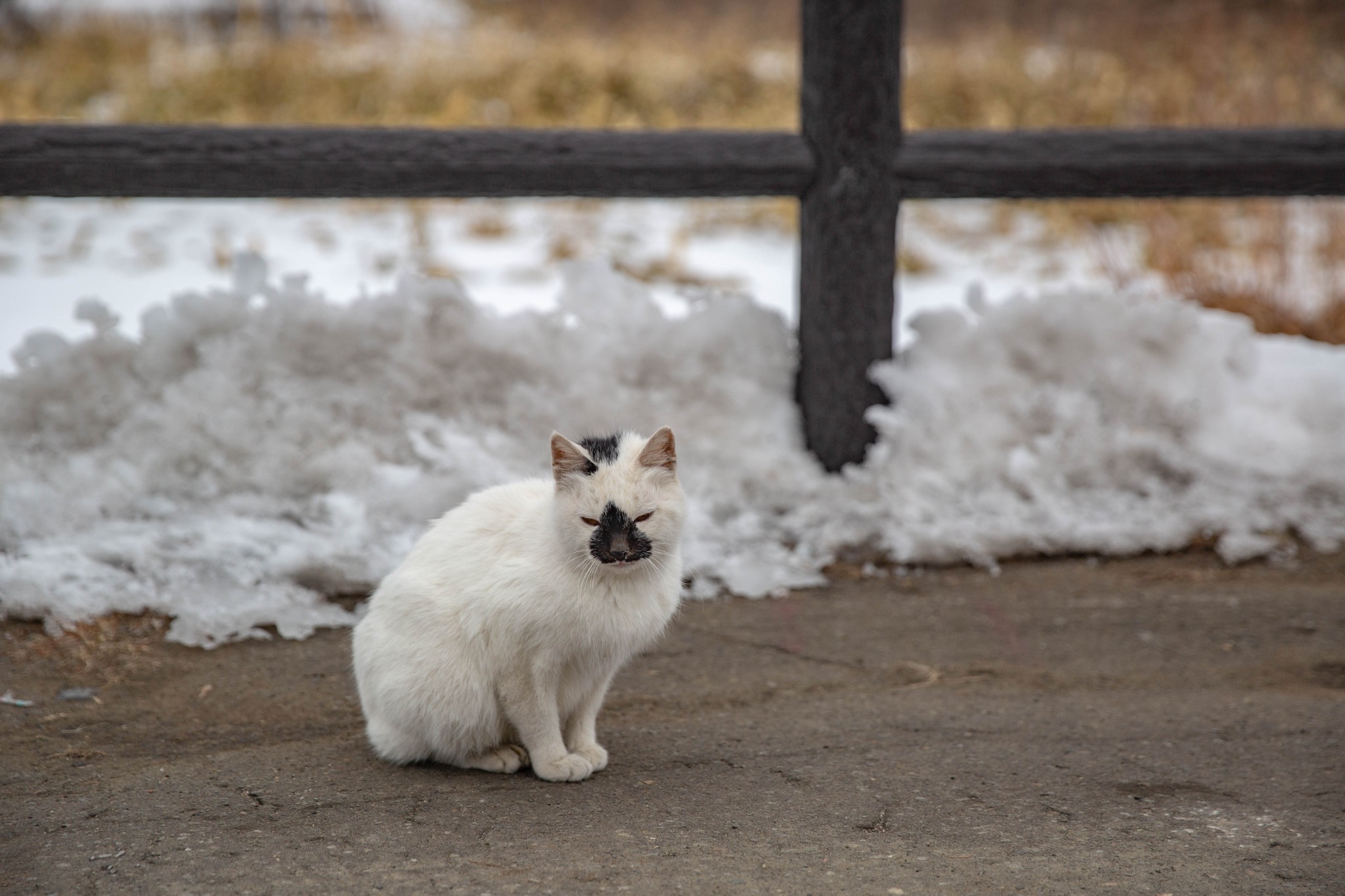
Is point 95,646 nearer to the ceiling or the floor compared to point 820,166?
nearer to the floor

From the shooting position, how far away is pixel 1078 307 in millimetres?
4184

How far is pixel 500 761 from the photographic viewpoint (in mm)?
2424

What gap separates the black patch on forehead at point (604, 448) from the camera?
228 centimetres

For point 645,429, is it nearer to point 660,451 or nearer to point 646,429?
point 646,429

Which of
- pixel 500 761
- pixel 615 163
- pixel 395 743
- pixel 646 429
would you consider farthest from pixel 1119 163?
pixel 395 743

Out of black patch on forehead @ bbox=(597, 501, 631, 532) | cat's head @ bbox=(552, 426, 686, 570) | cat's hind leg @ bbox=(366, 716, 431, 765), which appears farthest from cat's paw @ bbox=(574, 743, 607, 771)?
black patch on forehead @ bbox=(597, 501, 631, 532)

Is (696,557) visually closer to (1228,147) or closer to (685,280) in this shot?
(1228,147)

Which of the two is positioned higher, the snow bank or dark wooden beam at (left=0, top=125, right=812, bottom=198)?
dark wooden beam at (left=0, top=125, right=812, bottom=198)

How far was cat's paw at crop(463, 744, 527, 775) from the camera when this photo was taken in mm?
2422

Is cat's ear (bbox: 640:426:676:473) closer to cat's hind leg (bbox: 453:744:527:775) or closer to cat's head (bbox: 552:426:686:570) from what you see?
cat's head (bbox: 552:426:686:570)

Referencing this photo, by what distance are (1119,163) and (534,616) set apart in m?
2.71

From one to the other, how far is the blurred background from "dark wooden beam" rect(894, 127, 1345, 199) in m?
0.63

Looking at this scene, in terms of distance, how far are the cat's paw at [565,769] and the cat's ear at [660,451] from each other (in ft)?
2.08

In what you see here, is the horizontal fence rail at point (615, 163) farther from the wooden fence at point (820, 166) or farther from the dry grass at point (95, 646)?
the dry grass at point (95, 646)
